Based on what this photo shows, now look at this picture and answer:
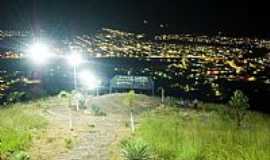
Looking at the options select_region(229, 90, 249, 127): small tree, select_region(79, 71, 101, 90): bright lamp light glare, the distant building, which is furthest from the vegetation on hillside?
select_region(79, 71, 101, 90): bright lamp light glare

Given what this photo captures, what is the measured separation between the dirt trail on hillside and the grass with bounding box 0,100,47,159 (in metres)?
0.53

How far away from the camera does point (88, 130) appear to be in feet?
87.6

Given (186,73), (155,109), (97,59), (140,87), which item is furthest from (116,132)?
(97,59)

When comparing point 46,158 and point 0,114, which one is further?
point 0,114

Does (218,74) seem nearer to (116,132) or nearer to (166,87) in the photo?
(166,87)

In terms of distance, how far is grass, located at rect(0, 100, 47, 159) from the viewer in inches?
819

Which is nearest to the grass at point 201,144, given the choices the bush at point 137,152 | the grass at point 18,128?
the bush at point 137,152

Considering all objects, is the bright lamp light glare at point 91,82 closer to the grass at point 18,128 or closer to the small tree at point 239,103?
the grass at point 18,128

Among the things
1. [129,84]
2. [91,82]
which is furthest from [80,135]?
[91,82]

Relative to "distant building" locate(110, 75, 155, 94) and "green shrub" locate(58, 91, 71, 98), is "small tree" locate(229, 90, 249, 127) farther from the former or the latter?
"distant building" locate(110, 75, 155, 94)

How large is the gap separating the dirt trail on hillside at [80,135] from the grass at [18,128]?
527mm

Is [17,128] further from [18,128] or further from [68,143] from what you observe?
[68,143]

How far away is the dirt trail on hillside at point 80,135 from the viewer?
67.7 feet

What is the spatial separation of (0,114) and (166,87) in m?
103
